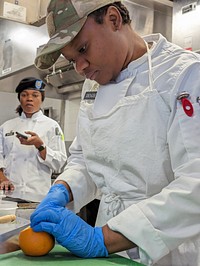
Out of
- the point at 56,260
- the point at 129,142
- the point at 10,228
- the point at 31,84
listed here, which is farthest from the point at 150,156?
the point at 31,84

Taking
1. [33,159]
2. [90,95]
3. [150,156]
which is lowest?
[33,159]

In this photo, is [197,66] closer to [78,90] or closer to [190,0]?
[190,0]

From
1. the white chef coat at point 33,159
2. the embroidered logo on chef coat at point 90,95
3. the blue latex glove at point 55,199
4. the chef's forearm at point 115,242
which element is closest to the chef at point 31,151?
the white chef coat at point 33,159

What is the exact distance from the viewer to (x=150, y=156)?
0.92 meters

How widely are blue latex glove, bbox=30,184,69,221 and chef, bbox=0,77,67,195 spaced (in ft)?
4.99

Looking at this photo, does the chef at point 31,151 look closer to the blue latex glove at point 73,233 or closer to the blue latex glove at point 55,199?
the blue latex glove at point 55,199

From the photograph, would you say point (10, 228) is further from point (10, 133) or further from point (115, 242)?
point (10, 133)

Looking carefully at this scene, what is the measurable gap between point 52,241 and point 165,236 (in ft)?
0.89

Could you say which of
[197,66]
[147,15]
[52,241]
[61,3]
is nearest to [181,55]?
[197,66]

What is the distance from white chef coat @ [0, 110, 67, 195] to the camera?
2.70 metres

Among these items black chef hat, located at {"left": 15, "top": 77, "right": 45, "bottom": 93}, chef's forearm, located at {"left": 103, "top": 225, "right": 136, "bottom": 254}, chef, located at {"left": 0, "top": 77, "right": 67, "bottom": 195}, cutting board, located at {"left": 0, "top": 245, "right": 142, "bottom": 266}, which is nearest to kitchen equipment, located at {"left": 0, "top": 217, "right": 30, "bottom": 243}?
cutting board, located at {"left": 0, "top": 245, "right": 142, "bottom": 266}

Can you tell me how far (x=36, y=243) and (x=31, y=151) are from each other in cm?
197

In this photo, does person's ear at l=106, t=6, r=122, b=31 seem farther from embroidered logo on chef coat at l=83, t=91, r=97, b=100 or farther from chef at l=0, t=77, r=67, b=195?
chef at l=0, t=77, r=67, b=195

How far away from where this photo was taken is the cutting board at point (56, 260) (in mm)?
757
